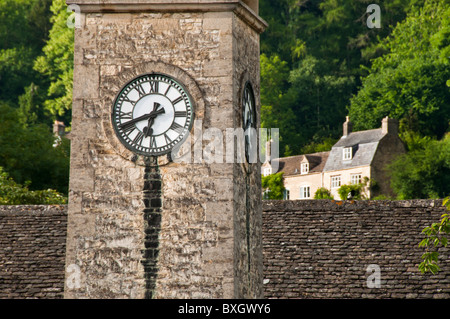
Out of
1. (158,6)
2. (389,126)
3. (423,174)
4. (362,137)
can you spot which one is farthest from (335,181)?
(158,6)

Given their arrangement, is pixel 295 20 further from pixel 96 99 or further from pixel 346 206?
pixel 96 99

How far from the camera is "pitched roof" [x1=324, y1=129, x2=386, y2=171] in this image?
84.7 metres

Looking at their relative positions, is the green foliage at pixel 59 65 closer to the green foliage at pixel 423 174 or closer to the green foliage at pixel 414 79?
the green foliage at pixel 414 79

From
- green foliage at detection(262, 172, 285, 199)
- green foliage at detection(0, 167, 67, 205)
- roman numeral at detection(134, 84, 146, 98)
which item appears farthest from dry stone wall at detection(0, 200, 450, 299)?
green foliage at detection(262, 172, 285, 199)

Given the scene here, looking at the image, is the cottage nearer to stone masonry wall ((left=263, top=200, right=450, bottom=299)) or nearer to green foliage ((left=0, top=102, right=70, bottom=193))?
green foliage ((left=0, top=102, right=70, bottom=193))

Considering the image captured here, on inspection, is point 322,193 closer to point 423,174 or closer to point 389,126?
point 389,126

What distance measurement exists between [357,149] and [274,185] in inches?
285

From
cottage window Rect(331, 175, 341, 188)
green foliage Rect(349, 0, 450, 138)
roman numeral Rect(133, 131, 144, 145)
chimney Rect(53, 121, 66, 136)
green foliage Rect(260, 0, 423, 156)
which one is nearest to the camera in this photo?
roman numeral Rect(133, 131, 144, 145)

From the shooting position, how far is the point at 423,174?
79938 millimetres

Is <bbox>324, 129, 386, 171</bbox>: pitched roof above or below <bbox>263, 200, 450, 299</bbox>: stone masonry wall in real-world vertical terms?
above

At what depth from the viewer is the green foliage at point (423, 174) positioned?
79188mm

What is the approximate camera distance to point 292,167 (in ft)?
292

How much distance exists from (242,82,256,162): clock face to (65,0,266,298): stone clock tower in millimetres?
254
